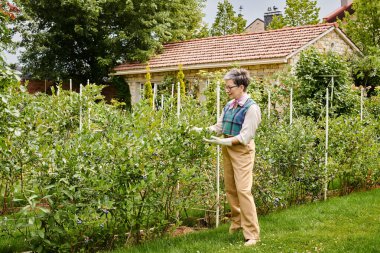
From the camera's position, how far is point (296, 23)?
3209cm

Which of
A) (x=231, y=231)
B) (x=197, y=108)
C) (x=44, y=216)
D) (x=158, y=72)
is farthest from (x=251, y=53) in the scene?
(x=44, y=216)

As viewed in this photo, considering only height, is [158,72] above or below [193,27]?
below

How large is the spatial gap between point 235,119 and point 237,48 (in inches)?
565

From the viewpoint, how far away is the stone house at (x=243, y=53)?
55.5 ft

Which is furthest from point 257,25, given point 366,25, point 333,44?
point 333,44

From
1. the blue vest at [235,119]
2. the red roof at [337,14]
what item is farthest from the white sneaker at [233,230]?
the red roof at [337,14]

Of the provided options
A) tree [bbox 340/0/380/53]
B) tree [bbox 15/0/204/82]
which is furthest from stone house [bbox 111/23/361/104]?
tree [bbox 340/0/380/53]

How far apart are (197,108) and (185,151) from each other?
3.48ft

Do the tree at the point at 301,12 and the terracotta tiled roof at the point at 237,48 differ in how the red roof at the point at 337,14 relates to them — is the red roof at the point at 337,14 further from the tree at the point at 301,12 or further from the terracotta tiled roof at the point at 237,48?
the terracotta tiled roof at the point at 237,48

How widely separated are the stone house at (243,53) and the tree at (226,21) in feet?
48.3

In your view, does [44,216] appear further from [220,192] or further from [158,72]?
[158,72]

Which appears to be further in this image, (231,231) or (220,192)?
(220,192)

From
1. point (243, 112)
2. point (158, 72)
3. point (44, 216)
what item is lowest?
point (44, 216)

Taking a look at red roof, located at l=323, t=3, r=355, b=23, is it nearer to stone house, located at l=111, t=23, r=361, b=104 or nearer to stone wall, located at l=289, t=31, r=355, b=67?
stone house, located at l=111, t=23, r=361, b=104
